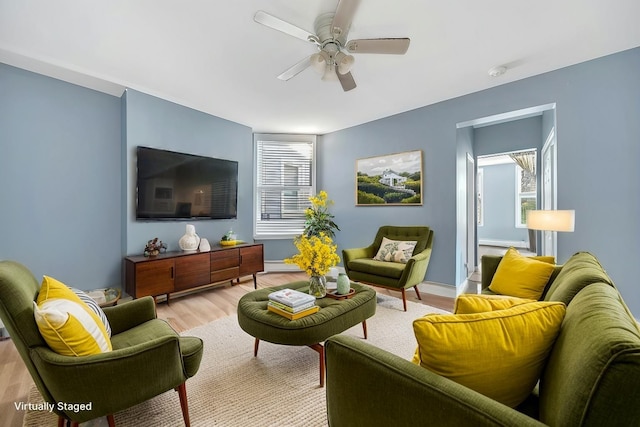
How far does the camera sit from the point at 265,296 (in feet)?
7.29

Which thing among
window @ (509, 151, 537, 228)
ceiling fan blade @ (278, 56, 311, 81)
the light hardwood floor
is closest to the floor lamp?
the light hardwood floor

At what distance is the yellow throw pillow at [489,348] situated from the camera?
32.9 inches

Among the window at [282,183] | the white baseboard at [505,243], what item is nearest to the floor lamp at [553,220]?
the window at [282,183]

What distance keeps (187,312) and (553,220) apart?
380cm

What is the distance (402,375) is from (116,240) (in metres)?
3.64

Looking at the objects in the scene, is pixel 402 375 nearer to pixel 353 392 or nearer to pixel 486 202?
pixel 353 392

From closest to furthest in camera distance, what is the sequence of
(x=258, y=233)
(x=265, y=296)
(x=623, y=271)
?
(x=265, y=296) < (x=623, y=271) < (x=258, y=233)

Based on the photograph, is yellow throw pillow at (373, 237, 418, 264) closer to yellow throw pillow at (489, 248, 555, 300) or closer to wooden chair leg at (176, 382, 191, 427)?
yellow throw pillow at (489, 248, 555, 300)

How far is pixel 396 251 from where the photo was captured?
11.6 feet

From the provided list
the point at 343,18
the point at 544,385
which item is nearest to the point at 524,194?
the point at 343,18

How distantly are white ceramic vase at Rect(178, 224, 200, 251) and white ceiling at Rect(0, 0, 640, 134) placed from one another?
1704mm

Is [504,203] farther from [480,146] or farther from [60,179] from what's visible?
[60,179]

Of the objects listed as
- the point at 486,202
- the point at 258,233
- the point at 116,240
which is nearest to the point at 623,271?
the point at 258,233

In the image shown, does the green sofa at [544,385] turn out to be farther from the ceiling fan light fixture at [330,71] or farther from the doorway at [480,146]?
the doorway at [480,146]
